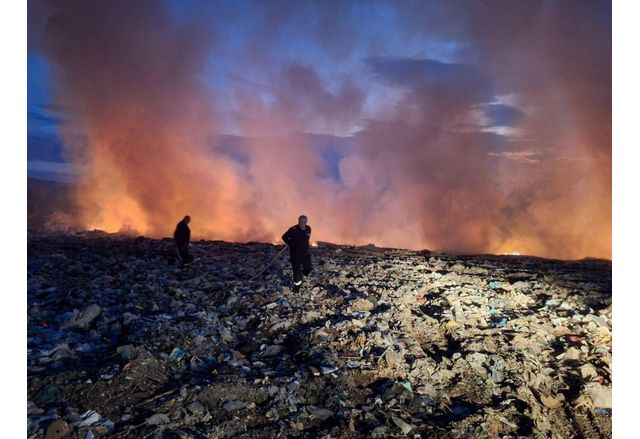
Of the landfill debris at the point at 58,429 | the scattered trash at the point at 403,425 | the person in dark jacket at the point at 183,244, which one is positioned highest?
the person in dark jacket at the point at 183,244

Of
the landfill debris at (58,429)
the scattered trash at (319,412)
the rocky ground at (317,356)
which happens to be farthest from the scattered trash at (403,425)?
the landfill debris at (58,429)

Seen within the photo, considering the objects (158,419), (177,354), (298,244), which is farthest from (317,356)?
(298,244)

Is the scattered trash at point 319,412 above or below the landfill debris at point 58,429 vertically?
below

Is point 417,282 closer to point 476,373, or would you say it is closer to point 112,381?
point 476,373

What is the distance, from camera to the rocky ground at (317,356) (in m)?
3.20

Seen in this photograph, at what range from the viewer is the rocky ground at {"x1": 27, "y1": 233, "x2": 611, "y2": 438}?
3201 mm

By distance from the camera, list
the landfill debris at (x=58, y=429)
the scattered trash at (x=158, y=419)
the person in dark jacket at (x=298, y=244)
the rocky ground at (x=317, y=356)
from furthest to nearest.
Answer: the person in dark jacket at (x=298, y=244), the rocky ground at (x=317, y=356), the scattered trash at (x=158, y=419), the landfill debris at (x=58, y=429)

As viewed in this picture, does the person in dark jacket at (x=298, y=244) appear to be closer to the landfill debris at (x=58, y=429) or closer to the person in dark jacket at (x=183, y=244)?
the person in dark jacket at (x=183, y=244)

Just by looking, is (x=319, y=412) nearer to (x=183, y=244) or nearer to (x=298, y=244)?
(x=298, y=244)

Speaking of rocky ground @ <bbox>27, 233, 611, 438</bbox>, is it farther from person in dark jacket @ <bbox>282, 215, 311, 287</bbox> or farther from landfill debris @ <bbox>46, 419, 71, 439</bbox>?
person in dark jacket @ <bbox>282, 215, 311, 287</bbox>

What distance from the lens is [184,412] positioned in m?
3.16

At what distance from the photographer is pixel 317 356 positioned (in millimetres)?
4172

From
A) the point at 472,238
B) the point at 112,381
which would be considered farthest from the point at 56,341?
the point at 472,238
